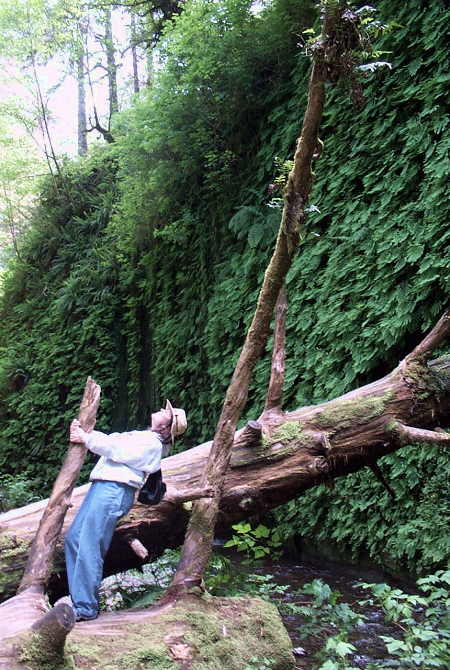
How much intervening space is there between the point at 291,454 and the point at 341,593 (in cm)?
230

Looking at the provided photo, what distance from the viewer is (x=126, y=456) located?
3877mm

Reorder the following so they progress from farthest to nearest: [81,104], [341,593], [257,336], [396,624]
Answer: [81,104] < [341,593] < [257,336] < [396,624]

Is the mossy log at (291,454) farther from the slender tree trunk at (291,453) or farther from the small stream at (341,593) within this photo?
the small stream at (341,593)

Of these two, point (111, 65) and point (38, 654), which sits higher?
point (111, 65)

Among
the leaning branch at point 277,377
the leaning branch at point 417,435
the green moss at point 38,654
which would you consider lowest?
the green moss at point 38,654

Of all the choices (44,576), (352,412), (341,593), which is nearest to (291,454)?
(352,412)

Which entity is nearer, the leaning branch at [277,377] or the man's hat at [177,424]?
the man's hat at [177,424]

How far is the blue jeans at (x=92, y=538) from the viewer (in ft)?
12.0

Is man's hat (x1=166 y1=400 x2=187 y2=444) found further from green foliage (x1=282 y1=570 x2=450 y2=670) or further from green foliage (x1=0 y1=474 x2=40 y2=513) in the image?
green foliage (x1=0 y1=474 x2=40 y2=513)

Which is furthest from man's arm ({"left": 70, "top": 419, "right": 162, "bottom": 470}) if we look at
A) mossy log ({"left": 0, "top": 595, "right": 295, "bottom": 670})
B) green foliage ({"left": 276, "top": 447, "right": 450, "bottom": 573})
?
green foliage ({"left": 276, "top": 447, "right": 450, "bottom": 573})

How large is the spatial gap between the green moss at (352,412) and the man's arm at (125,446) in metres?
1.45

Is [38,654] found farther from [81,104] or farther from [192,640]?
[81,104]

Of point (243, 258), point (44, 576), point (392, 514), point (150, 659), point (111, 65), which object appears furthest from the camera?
point (111, 65)

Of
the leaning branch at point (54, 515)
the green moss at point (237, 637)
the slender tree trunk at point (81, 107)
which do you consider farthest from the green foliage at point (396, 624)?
the slender tree trunk at point (81, 107)
